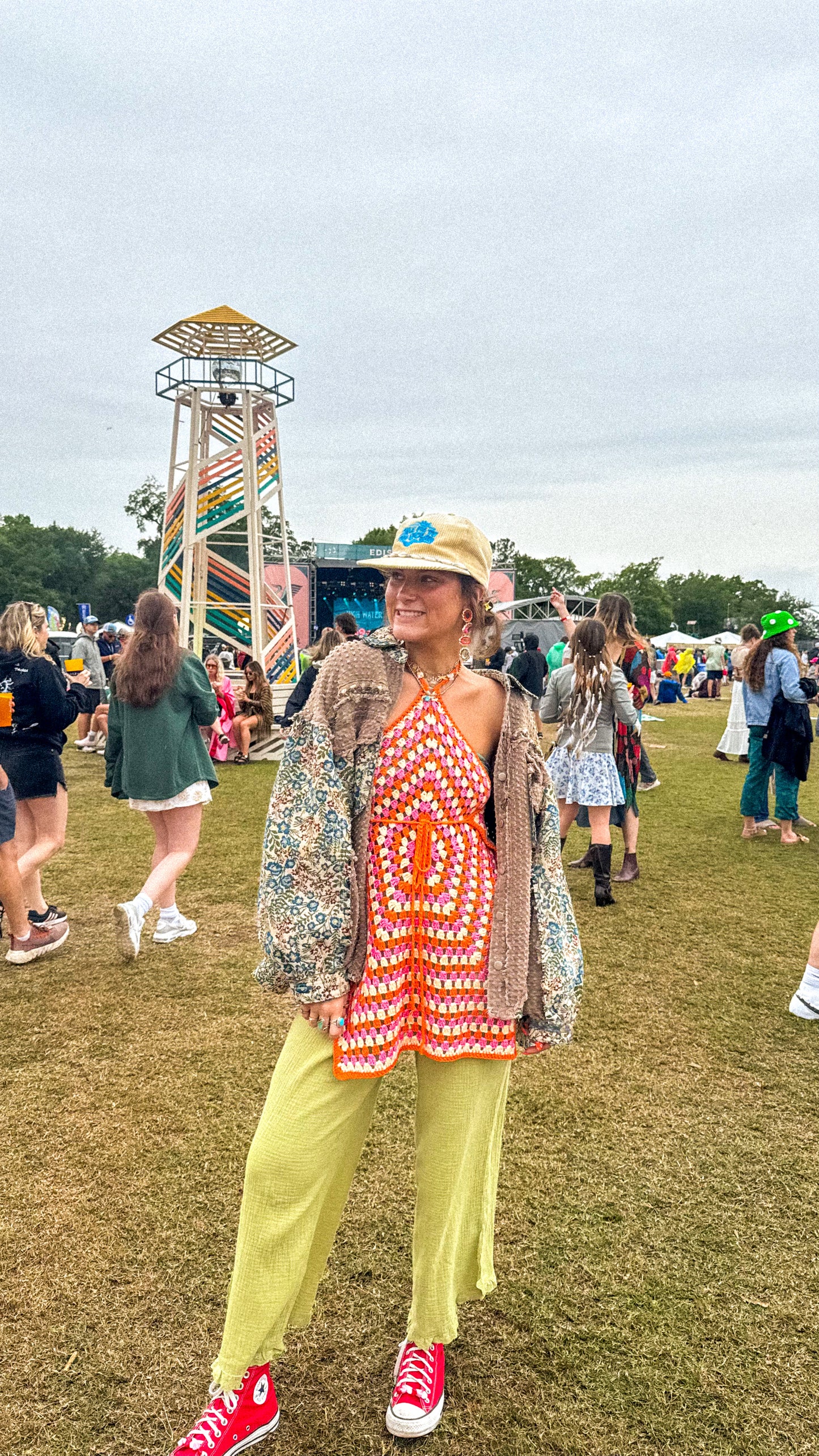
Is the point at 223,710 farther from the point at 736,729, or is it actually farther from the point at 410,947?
the point at 410,947

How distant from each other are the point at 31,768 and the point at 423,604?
4.05 meters

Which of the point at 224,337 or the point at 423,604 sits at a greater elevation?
the point at 224,337

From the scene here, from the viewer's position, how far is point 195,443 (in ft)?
50.3

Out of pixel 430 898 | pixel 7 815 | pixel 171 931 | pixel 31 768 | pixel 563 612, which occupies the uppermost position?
pixel 563 612

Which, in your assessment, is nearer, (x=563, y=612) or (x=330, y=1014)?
(x=330, y=1014)

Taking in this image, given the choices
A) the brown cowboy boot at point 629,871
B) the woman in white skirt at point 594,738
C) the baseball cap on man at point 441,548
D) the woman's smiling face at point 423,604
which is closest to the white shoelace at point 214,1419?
the woman's smiling face at point 423,604

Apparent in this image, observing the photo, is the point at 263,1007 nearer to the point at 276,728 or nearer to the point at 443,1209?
the point at 443,1209

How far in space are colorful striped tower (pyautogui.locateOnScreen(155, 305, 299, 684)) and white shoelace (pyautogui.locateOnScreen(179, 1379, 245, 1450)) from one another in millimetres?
13509

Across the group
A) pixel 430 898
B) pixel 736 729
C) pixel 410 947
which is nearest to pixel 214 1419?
pixel 410 947

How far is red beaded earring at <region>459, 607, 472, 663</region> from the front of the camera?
2.24 metres

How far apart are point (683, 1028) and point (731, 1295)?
1.85 m

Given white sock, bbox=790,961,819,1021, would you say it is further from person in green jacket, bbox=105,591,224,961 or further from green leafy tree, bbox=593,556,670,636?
green leafy tree, bbox=593,556,670,636

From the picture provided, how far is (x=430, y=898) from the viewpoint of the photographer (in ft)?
6.97

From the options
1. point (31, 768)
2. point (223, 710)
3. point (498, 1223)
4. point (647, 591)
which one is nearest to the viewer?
point (498, 1223)
